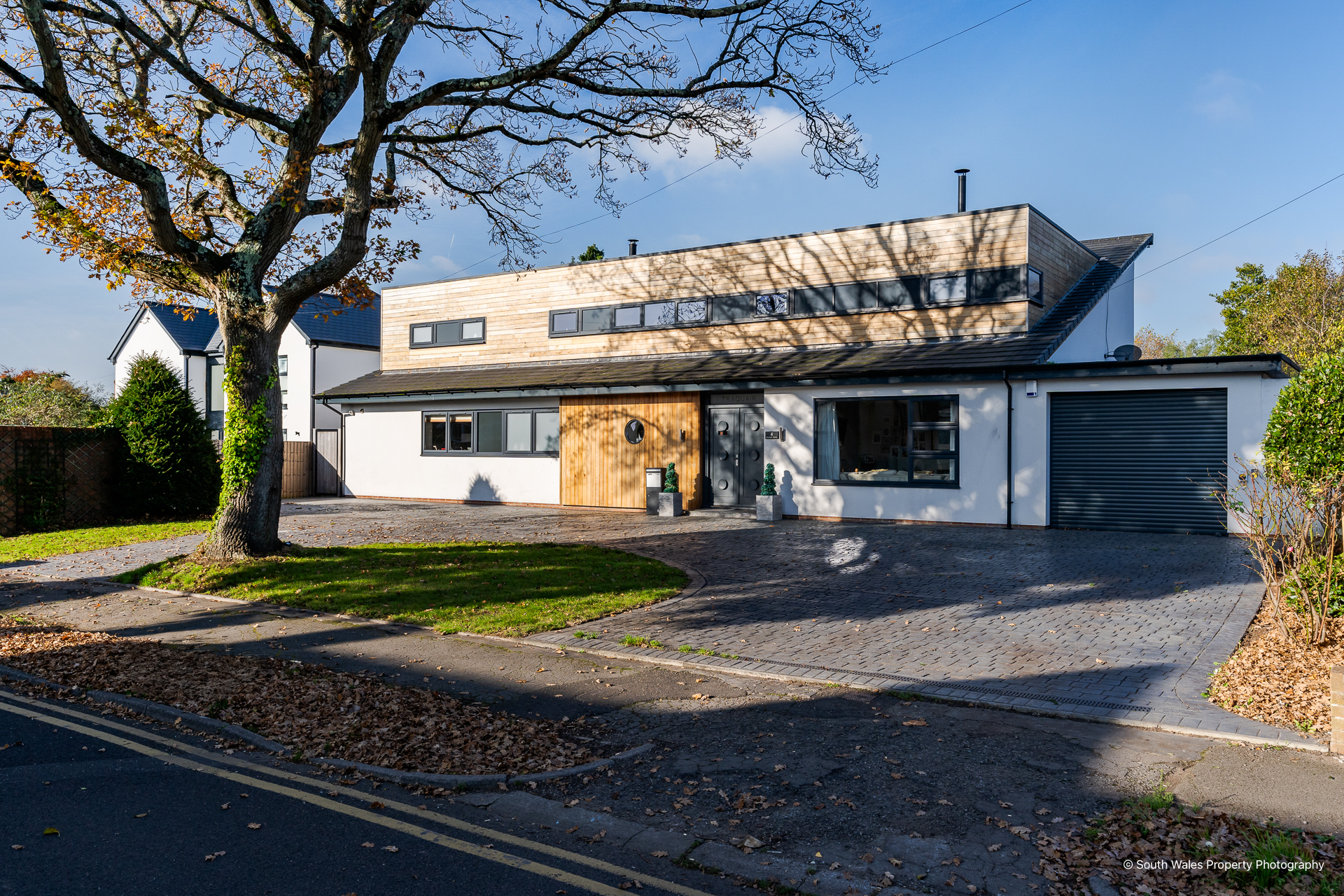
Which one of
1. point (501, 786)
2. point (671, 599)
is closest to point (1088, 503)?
point (671, 599)

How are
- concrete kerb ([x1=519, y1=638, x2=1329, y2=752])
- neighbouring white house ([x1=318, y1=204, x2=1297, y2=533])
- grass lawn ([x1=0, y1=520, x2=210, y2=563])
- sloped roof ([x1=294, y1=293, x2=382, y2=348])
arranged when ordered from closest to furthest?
concrete kerb ([x1=519, y1=638, x2=1329, y2=752]) < grass lawn ([x1=0, y1=520, x2=210, y2=563]) < neighbouring white house ([x1=318, y1=204, x2=1297, y2=533]) < sloped roof ([x1=294, y1=293, x2=382, y2=348])

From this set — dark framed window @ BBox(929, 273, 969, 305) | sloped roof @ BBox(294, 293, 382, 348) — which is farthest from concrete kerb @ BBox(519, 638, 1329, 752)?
sloped roof @ BBox(294, 293, 382, 348)

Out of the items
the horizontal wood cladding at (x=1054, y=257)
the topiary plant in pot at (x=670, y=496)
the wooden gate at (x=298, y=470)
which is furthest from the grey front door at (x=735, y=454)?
the wooden gate at (x=298, y=470)

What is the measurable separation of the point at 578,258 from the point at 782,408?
15323 millimetres

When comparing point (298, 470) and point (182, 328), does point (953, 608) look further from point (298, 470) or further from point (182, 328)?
point (182, 328)

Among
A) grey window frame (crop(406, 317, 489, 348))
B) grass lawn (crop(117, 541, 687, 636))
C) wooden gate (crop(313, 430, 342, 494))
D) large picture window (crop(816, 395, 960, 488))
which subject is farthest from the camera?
wooden gate (crop(313, 430, 342, 494))

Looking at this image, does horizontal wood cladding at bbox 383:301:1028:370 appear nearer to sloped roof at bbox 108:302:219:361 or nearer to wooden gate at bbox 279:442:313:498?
wooden gate at bbox 279:442:313:498

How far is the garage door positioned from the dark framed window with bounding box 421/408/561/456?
12.5 m

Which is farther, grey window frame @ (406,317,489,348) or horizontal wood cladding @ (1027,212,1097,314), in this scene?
grey window frame @ (406,317,489,348)

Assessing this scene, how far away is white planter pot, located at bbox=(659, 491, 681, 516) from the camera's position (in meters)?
19.8

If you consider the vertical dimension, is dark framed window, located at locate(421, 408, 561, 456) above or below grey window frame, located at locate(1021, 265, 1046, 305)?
below

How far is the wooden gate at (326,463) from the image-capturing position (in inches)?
1104

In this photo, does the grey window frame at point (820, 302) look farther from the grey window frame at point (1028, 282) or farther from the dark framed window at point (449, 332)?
the dark framed window at point (449, 332)

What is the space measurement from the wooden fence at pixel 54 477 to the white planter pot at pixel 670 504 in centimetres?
1261
